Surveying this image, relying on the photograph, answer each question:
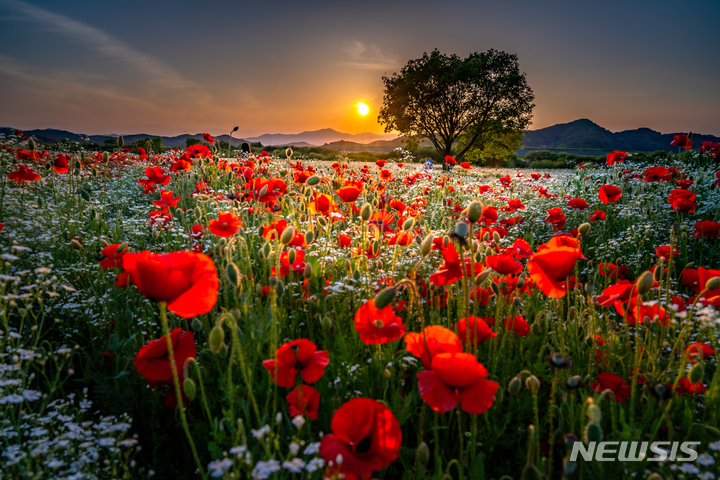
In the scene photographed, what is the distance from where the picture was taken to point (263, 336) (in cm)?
177

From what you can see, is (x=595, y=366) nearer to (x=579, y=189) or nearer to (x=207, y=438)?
(x=207, y=438)

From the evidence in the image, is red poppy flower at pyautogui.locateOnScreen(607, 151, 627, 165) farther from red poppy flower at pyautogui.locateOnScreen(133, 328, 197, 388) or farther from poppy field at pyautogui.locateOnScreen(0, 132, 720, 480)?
red poppy flower at pyautogui.locateOnScreen(133, 328, 197, 388)

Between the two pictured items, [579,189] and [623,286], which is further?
[579,189]

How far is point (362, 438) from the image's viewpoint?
3.57 feet

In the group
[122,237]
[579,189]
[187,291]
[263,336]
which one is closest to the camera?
[187,291]

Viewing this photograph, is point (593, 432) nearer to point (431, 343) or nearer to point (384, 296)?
point (431, 343)

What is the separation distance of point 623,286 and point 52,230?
4194mm

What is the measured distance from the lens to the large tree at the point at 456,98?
31828 millimetres

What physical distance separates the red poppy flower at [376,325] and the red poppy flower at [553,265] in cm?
66

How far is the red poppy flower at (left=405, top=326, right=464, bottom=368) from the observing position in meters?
1.28

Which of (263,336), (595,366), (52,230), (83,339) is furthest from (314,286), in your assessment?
(52,230)

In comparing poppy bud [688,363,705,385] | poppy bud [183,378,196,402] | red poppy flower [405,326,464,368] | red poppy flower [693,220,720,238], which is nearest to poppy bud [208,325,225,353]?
poppy bud [183,378,196,402]

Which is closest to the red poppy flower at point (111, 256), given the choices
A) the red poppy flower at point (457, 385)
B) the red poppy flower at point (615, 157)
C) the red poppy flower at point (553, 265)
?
the red poppy flower at point (457, 385)

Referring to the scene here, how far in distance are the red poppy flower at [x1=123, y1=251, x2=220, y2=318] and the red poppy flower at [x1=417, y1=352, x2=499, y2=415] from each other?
72 cm
